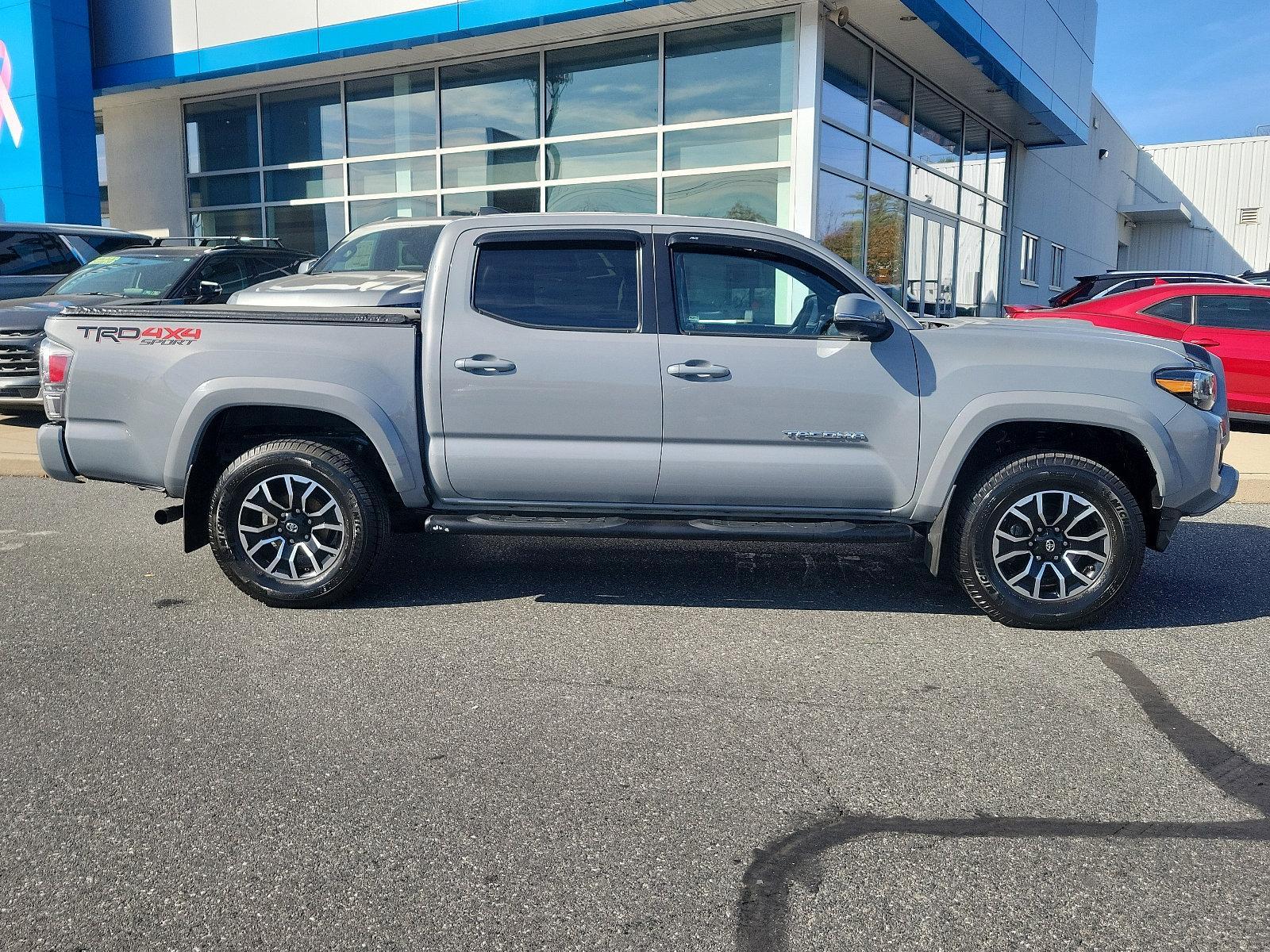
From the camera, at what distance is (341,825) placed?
3.01 m

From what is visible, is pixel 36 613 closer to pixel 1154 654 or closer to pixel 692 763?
pixel 692 763

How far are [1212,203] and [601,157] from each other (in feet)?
106

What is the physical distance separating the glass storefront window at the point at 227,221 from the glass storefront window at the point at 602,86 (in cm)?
655

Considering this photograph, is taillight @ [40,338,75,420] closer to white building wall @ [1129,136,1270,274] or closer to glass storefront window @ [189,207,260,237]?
glass storefront window @ [189,207,260,237]

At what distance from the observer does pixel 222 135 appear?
62.2ft

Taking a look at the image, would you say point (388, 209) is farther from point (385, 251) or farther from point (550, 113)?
point (385, 251)

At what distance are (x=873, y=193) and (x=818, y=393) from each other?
38.1 ft

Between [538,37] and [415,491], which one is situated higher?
[538,37]

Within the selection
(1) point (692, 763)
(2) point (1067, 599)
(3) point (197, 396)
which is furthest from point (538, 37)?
(1) point (692, 763)

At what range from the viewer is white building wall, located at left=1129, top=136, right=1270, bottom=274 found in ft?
122

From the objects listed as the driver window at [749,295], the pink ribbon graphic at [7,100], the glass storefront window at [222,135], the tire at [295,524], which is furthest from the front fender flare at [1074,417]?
the pink ribbon graphic at [7,100]

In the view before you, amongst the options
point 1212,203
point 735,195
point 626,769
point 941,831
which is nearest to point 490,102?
point 735,195

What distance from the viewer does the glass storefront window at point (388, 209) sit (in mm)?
16906

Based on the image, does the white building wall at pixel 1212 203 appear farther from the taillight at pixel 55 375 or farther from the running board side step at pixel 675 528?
the taillight at pixel 55 375
